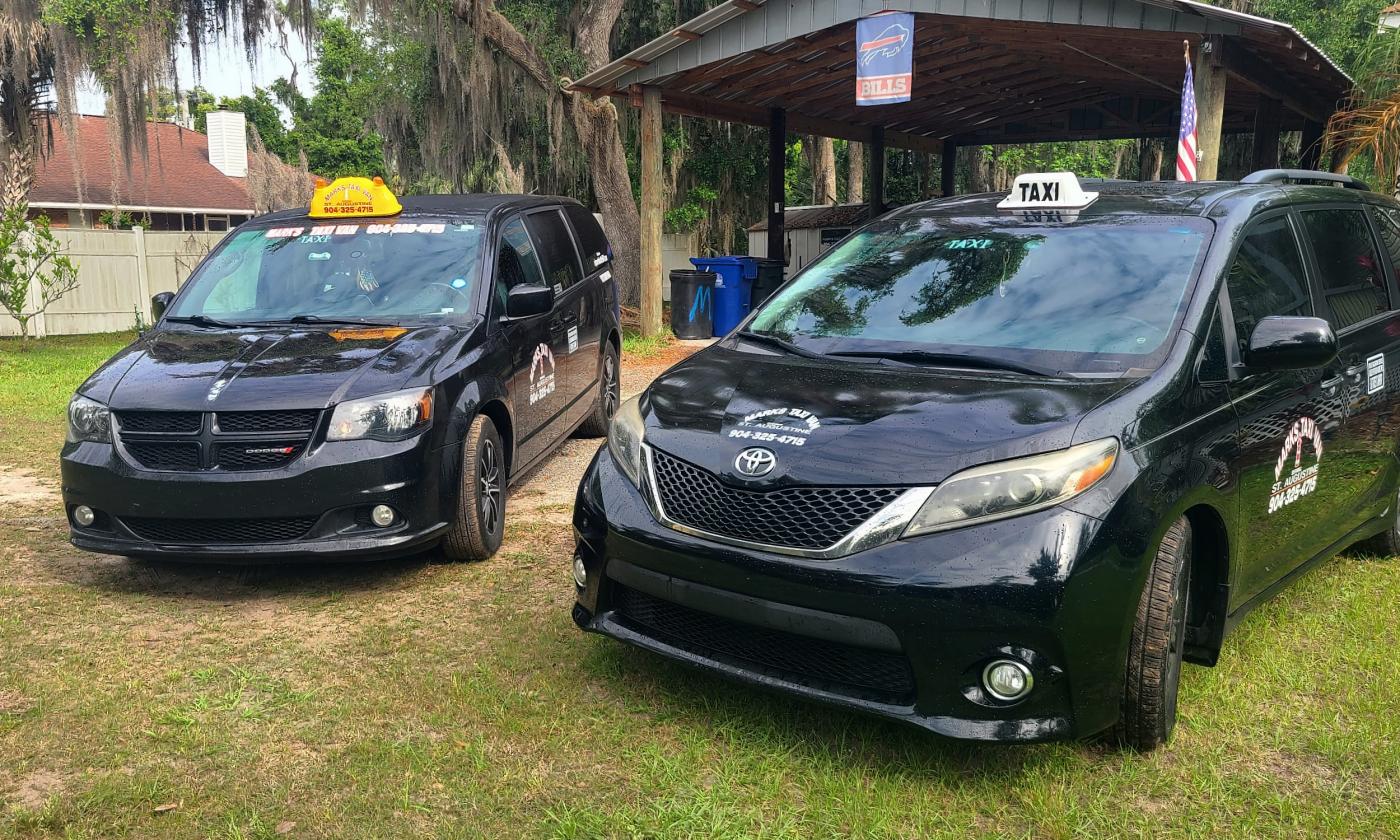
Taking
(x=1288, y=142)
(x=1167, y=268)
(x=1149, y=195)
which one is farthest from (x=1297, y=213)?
(x=1288, y=142)

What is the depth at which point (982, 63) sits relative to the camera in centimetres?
1464

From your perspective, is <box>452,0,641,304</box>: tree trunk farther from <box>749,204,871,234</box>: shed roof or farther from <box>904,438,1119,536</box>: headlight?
<box>904,438,1119,536</box>: headlight

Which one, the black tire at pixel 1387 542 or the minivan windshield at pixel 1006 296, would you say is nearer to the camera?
the minivan windshield at pixel 1006 296

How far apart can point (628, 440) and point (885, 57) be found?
916 cm

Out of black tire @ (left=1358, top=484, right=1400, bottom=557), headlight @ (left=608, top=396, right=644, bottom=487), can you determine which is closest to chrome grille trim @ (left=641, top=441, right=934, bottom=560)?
headlight @ (left=608, top=396, right=644, bottom=487)

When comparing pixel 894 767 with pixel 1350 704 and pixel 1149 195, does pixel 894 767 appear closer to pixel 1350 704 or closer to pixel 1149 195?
pixel 1350 704

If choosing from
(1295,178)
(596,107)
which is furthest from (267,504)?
(596,107)

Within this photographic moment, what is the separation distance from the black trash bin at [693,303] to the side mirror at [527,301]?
29.3ft

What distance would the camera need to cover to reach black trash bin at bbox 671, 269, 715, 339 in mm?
14492

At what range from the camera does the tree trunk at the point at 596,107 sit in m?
16.8

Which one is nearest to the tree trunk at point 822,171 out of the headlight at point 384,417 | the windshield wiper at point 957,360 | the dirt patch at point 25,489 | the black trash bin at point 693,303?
the black trash bin at point 693,303

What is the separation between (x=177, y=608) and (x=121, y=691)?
0.90m

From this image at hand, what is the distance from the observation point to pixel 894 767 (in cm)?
315

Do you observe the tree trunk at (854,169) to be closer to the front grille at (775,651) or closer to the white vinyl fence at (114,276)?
the white vinyl fence at (114,276)
